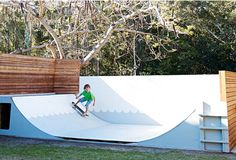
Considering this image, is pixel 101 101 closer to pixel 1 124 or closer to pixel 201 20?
pixel 1 124

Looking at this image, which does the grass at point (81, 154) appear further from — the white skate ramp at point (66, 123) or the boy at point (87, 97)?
the boy at point (87, 97)

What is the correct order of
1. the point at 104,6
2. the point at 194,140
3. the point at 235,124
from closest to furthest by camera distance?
1. the point at 194,140
2. the point at 235,124
3. the point at 104,6

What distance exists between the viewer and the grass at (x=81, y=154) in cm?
511

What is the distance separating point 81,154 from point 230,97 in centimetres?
315

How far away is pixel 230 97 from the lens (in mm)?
6422

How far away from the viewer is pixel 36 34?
16172mm

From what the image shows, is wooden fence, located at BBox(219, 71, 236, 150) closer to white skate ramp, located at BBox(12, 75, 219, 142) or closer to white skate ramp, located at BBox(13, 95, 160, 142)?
white skate ramp, located at BBox(12, 75, 219, 142)

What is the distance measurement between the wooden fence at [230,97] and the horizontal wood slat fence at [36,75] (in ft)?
15.7

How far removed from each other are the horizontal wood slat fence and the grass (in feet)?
8.95

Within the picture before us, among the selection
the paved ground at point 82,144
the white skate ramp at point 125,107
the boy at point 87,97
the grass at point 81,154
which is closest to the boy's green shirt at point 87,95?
the boy at point 87,97

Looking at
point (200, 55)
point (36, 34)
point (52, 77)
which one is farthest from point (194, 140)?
point (36, 34)

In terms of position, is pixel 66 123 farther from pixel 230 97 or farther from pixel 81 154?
pixel 230 97

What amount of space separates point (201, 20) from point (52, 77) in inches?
344

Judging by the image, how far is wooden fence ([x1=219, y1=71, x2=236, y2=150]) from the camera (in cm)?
608
